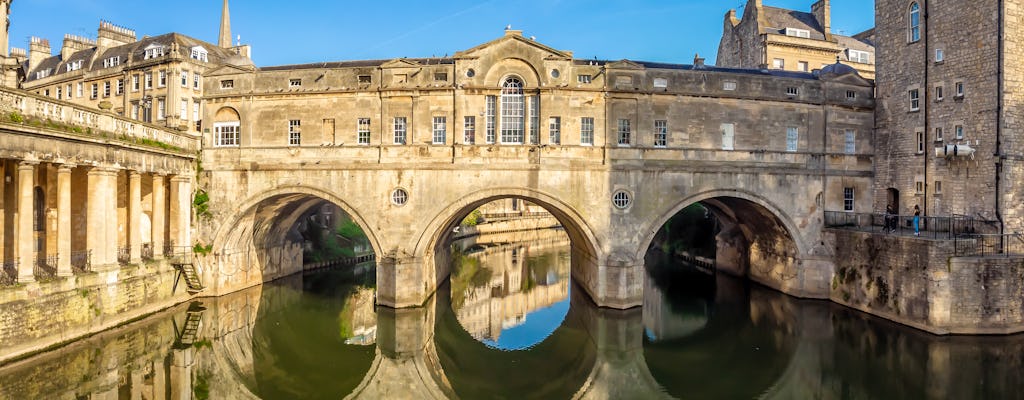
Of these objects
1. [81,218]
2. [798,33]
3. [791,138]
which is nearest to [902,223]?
[791,138]

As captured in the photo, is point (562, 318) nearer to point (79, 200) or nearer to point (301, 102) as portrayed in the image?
point (301, 102)

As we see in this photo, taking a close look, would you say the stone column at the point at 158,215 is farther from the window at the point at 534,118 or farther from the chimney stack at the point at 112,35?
the chimney stack at the point at 112,35

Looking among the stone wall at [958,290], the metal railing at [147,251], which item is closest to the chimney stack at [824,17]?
the stone wall at [958,290]

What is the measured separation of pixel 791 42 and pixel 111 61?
48.9 metres

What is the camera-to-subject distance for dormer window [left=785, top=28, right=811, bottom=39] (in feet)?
129

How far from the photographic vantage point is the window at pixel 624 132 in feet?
76.8

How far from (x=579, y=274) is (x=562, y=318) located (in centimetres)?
430

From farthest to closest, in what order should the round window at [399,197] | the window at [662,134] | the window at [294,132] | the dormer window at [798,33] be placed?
the dormer window at [798,33]
the window at [294,132]
the window at [662,134]
the round window at [399,197]

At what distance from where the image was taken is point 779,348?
781 inches

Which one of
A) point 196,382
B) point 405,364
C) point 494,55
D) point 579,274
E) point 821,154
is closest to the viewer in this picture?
point 196,382

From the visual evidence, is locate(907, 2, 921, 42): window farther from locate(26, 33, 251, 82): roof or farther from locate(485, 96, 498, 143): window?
locate(26, 33, 251, 82): roof

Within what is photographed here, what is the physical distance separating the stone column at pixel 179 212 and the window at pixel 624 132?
60.3 feet

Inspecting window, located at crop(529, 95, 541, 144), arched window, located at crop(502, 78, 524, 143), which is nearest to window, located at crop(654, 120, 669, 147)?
window, located at crop(529, 95, 541, 144)

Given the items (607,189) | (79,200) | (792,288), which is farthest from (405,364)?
(792,288)
